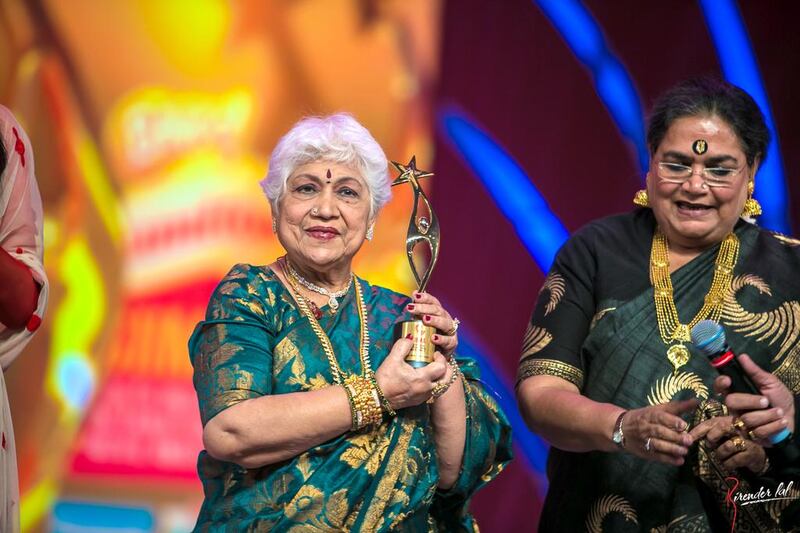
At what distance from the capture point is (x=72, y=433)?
3992mm

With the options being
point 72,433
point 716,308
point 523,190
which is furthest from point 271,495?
point 523,190

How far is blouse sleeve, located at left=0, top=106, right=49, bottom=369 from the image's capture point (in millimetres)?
2400

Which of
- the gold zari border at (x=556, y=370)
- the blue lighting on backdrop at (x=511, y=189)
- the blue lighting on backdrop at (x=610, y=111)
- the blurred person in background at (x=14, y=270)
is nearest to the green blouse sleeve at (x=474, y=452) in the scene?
the gold zari border at (x=556, y=370)

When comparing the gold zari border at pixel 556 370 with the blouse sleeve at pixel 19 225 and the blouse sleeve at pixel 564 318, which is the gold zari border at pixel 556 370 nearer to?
the blouse sleeve at pixel 564 318

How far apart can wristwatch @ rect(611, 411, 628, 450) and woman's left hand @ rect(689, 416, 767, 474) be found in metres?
0.13

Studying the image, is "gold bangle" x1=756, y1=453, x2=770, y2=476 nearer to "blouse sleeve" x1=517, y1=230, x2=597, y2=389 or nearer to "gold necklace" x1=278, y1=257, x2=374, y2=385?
"blouse sleeve" x1=517, y1=230, x2=597, y2=389

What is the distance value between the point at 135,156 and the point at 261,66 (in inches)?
22.5

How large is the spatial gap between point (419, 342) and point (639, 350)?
0.56 meters

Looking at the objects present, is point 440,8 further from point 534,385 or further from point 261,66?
point 534,385

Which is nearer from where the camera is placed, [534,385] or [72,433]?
[534,385]

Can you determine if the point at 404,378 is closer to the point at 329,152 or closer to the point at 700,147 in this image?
the point at 329,152

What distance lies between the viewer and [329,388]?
80.3 inches

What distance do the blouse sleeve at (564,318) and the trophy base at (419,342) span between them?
413 mm

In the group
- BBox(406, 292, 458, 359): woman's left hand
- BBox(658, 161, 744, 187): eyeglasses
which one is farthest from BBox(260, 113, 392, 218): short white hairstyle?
BBox(658, 161, 744, 187): eyeglasses
